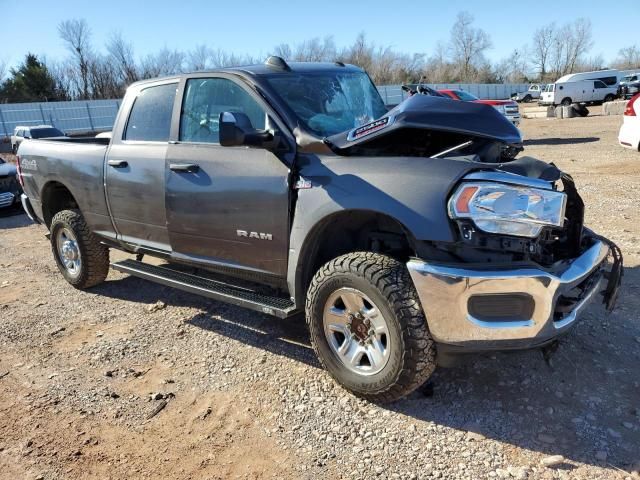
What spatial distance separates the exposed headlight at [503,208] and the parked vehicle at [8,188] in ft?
35.3

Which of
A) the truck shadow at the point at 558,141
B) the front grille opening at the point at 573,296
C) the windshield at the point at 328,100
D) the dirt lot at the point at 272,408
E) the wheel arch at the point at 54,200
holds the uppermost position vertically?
the windshield at the point at 328,100

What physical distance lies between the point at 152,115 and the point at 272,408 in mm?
2621

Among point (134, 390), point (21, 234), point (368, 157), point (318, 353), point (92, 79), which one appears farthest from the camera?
point (92, 79)

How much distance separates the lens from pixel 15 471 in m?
2.79

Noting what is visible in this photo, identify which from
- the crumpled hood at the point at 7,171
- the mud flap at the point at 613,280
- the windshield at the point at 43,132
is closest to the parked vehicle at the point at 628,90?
the windshield at the point at 43,132

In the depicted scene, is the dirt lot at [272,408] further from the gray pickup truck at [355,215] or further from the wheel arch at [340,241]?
the wheel arch at [340,241]

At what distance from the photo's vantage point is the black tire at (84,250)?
17.1ft

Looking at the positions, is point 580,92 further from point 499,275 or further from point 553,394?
point 499,275

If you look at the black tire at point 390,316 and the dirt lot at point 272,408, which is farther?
the black tire at point 390,316

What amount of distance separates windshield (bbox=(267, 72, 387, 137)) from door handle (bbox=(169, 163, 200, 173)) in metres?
0.79

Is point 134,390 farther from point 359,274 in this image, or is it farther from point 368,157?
point 368,157

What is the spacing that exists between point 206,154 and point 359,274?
5.06 feet

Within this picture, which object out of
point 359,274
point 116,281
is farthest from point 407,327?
point 116,281

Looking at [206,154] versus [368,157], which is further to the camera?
[206,154]
